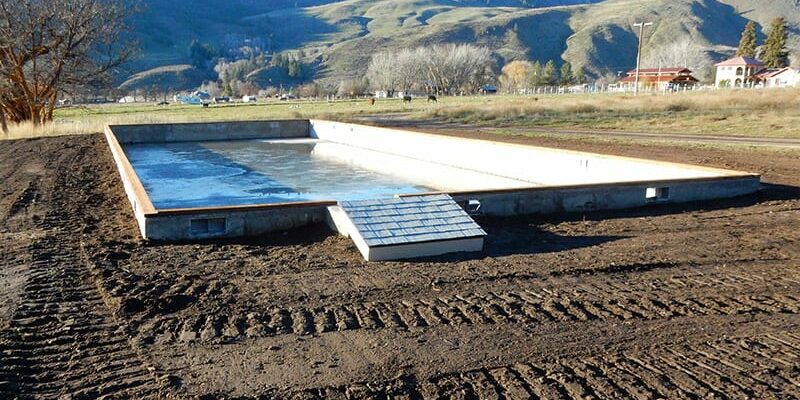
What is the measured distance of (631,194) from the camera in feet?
30.4

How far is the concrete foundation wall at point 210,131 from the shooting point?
21.5 meters

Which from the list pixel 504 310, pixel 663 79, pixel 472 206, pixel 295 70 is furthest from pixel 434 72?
pixel 504 310

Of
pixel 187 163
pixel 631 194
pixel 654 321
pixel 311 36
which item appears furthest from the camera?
pixel 311 36

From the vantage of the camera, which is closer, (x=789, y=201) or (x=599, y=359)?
(x=599, y=359)

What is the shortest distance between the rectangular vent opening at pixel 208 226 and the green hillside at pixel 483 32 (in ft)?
355

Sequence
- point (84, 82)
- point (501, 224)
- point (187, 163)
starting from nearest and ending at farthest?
1. point (501, 224)
2. point (187, 163)
3. point (84, 82)

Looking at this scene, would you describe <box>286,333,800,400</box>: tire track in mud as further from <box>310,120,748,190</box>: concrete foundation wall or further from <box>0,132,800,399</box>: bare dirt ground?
<box>310,120,748,190</box>: concrete foundation wall

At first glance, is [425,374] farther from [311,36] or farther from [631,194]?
[311,36]

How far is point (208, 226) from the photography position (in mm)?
7129

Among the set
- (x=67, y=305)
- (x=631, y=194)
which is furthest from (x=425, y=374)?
(x=631, y=194)

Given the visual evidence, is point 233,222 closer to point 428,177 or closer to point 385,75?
point 428,177

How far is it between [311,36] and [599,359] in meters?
174

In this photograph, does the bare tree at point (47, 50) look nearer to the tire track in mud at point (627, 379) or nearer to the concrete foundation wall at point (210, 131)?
the concrete foundation wall at point (210, 131)

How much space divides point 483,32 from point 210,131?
120 metres
